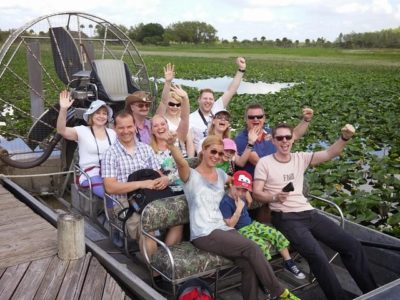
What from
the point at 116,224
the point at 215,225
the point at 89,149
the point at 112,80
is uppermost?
the point at 112,80

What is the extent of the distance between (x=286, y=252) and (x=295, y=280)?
0.60m

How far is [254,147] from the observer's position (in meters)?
4.66

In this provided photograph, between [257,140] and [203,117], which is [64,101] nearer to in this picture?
[203,117]

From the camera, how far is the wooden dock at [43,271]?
136 inches

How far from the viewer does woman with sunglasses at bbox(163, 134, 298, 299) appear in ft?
11.4

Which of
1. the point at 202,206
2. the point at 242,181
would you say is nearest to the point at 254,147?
the point at 242,181

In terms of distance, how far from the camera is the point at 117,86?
6457 millimetres

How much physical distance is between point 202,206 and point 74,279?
1157 mm

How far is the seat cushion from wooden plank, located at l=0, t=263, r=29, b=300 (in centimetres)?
107

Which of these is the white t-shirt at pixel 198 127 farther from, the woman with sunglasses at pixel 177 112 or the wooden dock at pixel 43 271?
the wooden dock at pixel 43 271

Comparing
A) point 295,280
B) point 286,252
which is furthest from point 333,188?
point 286,252

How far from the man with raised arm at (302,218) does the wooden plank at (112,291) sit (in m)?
1.44

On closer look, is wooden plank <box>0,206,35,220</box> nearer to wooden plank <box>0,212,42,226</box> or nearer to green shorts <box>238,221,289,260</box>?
wooden plank <box>0,212,42,226</box>

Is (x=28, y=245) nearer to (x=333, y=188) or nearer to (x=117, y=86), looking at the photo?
(x=117, y=86)
